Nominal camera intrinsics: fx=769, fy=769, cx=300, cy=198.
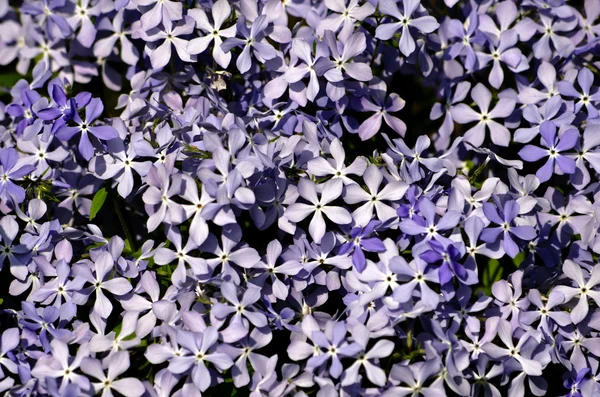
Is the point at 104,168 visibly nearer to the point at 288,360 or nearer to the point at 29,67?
the point at 288,360

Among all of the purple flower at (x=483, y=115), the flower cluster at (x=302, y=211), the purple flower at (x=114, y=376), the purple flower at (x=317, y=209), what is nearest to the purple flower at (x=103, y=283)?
the flower cluster at (x=302, y=211)

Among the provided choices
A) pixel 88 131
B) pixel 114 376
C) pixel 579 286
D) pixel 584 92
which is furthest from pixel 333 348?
pixel 584 92

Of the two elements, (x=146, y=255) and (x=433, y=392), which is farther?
(x=146, y=255)

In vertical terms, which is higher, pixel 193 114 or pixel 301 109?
pixel 193 114

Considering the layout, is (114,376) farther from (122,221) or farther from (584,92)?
(584,92)

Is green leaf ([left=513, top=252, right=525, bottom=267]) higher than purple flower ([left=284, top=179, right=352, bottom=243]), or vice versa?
purple flower ([left=284, top=179, right=352, bottom=243])

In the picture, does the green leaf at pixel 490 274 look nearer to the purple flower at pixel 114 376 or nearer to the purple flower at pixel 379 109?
the purple flower at pixel 379 109

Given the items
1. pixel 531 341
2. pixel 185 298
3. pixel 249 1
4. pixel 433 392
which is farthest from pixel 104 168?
pixel 531 341

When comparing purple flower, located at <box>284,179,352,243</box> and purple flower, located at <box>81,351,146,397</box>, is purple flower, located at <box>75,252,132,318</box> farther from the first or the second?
purple flower, located at <box>284,179,352,243</box>

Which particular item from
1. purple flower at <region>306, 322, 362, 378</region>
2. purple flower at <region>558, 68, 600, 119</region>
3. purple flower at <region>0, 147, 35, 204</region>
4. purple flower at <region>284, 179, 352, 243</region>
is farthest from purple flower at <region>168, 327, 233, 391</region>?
purple flower at <region>558, 68, 600, 119</region>
